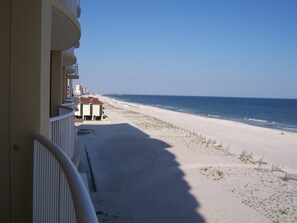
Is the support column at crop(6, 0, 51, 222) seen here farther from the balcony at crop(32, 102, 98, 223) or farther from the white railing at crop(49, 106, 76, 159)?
the white railing at crop(49, 106, 76, 159)

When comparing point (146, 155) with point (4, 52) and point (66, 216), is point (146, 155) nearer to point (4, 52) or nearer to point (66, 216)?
point (4, 52)

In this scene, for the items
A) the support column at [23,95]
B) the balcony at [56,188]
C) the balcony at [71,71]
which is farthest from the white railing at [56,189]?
the balcony at [71,71]

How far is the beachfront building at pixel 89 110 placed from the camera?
31.8m

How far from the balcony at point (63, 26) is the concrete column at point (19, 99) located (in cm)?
129

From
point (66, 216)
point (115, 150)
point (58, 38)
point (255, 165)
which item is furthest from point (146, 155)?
point (66, 216)

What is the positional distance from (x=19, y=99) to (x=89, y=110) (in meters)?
28.1

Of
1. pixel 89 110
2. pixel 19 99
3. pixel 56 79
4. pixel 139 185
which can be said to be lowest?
pixel 139 185

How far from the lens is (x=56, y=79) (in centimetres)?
1075

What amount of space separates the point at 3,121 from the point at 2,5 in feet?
4.57

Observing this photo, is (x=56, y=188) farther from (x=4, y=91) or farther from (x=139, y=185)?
(x=139, y=185)

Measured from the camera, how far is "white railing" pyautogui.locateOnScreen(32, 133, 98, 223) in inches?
71.4

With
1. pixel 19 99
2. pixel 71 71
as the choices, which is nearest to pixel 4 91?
pixel 19 99

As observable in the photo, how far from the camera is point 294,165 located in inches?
717

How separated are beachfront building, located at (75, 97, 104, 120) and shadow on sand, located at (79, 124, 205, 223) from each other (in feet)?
40.5
